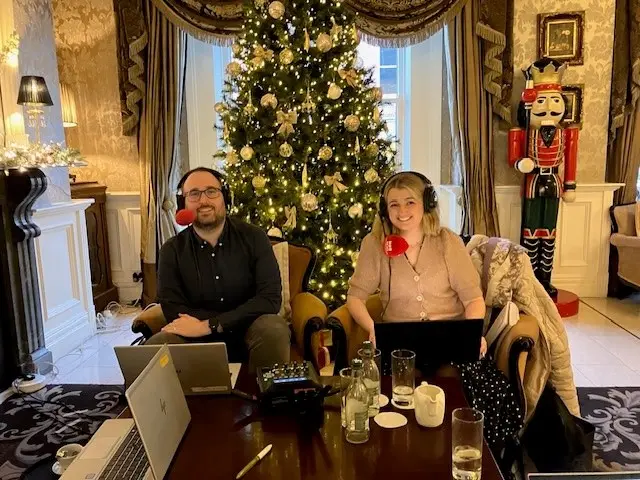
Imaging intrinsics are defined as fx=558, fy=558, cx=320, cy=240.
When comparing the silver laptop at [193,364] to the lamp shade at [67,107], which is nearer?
the silver laptop at [193,364]

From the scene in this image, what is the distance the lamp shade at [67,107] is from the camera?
4168 mm

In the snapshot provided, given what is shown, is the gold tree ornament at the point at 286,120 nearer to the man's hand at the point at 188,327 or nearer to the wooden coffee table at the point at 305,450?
the man's hand at the point at 188,327

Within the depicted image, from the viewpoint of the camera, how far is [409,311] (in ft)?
7.11

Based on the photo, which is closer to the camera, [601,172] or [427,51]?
[601,172]

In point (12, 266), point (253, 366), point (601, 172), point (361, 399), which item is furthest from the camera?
point (601, 172)

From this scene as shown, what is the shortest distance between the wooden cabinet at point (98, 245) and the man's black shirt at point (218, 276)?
232 centimetres

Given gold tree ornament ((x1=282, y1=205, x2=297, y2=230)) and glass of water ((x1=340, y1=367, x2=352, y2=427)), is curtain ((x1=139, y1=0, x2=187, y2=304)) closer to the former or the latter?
gold tree ornament ((x1=282, y1=205, x2=297, y2=230))

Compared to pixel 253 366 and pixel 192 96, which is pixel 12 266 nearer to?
→ pixel 253 366

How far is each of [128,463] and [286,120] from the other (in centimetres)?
237

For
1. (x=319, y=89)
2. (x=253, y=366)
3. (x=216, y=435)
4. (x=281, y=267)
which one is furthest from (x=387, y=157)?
(x=216, y=435)

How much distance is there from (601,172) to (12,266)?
4.08m

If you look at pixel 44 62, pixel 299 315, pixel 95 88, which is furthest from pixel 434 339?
pixel 95 88

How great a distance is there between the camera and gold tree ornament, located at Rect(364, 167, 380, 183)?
339 centimetres

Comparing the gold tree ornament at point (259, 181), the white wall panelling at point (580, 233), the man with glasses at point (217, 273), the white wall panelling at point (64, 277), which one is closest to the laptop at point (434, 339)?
the man with glasses at point (217, 273)
